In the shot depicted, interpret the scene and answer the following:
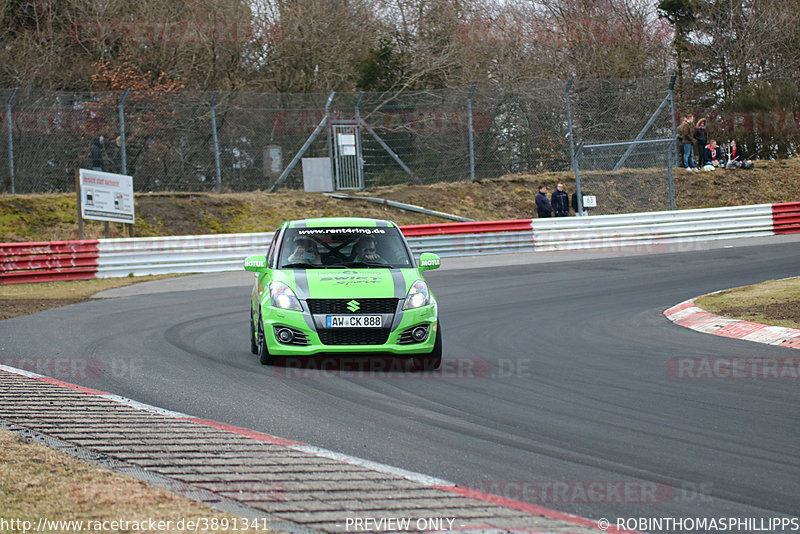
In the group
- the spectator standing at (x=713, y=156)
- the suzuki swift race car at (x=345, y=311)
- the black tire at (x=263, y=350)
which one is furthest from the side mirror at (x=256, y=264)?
the spectator standing at (x=713, y=156)

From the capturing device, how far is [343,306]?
870 cm

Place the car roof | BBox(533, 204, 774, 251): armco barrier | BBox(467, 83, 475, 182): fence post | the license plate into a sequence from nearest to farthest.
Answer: the license plate
the car roof
BBox(533, 204, 774, 251): armco barrier
BBox(467, 83, 475, 182): fence post

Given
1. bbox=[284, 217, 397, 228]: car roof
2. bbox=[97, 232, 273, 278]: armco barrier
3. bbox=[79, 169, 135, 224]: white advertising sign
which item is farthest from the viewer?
bbox=[79, 169, 135, 224]: white advertising sign

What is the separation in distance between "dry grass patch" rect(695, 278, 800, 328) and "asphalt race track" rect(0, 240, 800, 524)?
71cm

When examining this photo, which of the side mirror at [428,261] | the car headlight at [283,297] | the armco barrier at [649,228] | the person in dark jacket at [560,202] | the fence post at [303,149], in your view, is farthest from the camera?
the fence post at [303,149]

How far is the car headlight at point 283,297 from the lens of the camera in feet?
28.9

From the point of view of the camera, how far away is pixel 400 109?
89.2 feet

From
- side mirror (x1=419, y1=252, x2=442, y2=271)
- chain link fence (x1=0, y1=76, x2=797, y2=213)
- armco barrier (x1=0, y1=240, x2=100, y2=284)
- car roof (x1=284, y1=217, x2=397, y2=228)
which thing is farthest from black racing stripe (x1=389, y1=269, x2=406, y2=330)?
chain link fence (x1=0, y1=76, x2=797, y2=213)

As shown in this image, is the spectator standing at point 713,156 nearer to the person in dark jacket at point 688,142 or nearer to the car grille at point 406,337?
the person in dark jacket at point 688,142

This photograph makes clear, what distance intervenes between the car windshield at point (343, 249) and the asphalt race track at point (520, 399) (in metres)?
1.17

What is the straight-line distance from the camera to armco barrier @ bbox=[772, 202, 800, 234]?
2608cm

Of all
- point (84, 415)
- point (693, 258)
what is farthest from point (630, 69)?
point (84, 415)

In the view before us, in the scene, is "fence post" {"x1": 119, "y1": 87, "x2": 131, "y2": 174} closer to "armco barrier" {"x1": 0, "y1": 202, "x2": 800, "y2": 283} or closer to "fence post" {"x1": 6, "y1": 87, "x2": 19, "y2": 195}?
"fence post" {"x1": 6, "y1": 87, "x2": 19, "y2": 195}

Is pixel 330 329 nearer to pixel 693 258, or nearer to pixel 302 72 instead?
pixel 693 258
